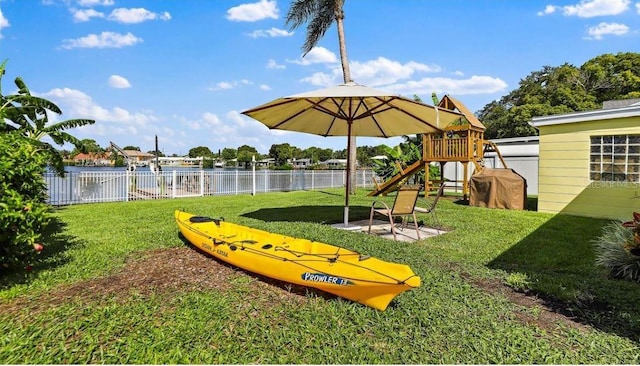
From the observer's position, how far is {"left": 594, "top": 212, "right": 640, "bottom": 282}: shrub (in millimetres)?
4426

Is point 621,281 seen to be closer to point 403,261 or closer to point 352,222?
point 403,261

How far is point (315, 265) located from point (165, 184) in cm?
1386

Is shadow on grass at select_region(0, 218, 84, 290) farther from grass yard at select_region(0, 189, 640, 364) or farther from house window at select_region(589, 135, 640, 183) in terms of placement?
house window at select_region(589, 135, 640, 183)

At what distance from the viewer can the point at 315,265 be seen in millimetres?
3711

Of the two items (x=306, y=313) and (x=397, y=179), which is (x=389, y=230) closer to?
(x=306, y=313)

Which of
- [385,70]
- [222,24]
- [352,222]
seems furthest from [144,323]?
[385,70]

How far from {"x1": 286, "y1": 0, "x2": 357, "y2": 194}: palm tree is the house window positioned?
32.5ft

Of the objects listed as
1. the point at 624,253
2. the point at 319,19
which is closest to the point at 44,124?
the point at 319,19

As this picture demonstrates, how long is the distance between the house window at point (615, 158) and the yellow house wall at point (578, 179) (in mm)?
139

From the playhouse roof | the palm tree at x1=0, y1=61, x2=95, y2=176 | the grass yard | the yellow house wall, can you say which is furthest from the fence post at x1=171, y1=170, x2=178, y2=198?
the yellow house wall

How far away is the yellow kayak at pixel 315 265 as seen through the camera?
3.30 metres

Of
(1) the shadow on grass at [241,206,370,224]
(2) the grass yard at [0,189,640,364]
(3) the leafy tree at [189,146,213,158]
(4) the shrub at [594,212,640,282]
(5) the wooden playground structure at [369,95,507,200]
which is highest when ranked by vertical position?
(3) the leafy tree at [189,146,213,158]

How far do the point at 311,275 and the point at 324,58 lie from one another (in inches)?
824

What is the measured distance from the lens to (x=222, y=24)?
12.7m
